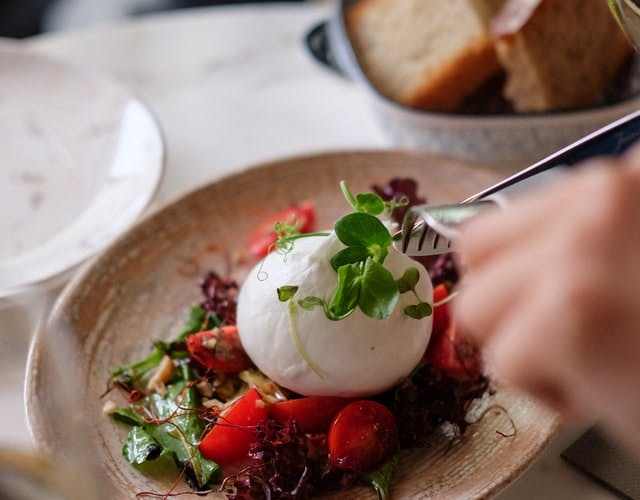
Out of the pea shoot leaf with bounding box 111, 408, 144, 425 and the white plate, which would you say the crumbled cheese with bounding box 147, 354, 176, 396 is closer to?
the pea shoot leaf with bounding box 111, 408, 144, 425

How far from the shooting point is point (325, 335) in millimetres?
885

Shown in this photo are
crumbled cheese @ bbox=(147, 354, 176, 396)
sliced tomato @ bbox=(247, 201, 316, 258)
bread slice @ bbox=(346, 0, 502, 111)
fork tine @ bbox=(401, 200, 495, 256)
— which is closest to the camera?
fork tine @ bbox=(401, 200, 495, 256)

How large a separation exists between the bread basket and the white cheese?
47 centimetres

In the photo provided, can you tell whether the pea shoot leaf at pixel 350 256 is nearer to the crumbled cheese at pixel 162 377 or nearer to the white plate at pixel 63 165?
the crumbled cheese at pixel 162 377

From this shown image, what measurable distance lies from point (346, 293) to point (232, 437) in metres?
0.19

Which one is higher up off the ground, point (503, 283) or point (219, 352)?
point (503, 283)

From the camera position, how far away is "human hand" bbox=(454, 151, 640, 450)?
1.76 ft

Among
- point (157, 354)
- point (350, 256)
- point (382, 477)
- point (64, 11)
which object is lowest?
point (382, 477)

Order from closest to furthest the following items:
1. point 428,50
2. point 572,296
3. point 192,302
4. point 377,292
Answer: point 572,296 → point 377,292 → point 192,302 → point 428,50

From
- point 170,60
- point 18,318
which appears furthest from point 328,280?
point 170,60

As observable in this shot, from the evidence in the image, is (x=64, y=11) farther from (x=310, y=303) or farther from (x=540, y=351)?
(x=540, y=351)

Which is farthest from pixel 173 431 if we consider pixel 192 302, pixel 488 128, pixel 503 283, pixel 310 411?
pixel 488 128

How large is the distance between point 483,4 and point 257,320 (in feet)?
2.53

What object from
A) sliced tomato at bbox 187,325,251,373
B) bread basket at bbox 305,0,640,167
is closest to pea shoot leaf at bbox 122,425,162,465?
sliced tomato at bbox 187,325,251,373
